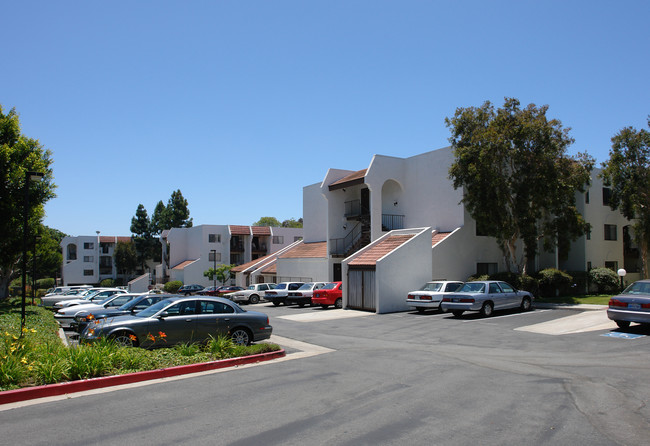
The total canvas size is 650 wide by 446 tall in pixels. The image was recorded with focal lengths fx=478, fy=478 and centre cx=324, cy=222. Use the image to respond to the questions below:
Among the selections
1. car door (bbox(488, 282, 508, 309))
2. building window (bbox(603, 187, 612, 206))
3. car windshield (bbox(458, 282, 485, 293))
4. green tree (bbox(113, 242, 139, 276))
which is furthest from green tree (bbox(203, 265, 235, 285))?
building window (bbox(603, 187, 612, 206))

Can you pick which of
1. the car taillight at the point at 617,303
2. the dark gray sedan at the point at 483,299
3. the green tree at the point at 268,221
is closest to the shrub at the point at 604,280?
the dark gray sedan at the point at 483,299

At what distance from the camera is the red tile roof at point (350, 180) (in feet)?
103

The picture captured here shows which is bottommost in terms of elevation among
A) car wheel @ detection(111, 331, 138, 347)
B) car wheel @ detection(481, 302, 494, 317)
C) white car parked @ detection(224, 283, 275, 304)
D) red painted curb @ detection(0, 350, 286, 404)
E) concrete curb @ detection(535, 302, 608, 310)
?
white car parked @ detection(224, 283, 275, 304)

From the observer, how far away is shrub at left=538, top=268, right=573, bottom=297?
1027 inches

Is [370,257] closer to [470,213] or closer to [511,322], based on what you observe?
[470,213]

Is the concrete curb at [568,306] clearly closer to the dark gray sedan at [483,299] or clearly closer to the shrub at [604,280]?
the dark gray sedan at [483,299]

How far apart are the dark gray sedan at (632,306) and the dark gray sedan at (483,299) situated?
489 centimetres

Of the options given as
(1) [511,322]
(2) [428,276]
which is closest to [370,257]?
(2) [428,276]

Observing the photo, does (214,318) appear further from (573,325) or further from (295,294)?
(295,294)

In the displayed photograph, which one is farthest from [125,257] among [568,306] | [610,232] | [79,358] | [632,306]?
[632,306]

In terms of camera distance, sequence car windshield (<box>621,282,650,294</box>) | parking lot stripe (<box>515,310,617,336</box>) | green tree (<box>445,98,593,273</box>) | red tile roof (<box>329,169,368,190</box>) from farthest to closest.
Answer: red tile roof (<box>329,169,368,190</box>)
green tree (<box>445,98,593,273</box>)
parking lot stripe (<box>515,310,617,336</box>)
car windshield (<box>621,282,650,294</box>)

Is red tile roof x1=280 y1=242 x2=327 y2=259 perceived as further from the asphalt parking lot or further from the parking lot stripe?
the asphalt parking lot

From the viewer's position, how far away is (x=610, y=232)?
32.8m

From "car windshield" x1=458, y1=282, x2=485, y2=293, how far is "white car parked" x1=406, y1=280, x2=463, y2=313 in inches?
36.8
